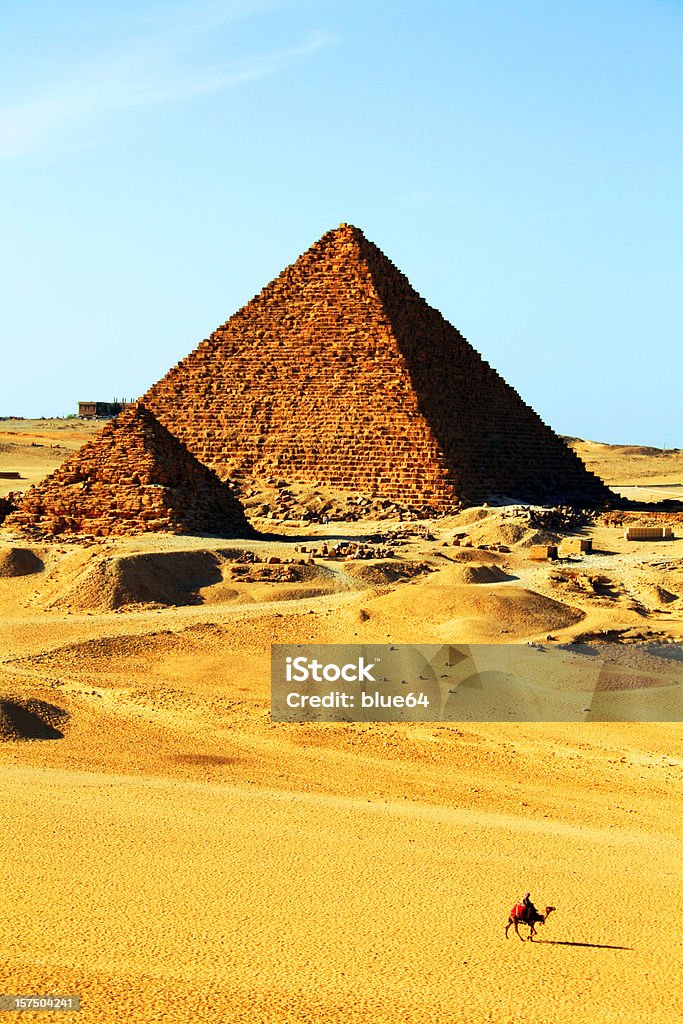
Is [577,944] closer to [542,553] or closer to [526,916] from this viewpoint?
[526,916]

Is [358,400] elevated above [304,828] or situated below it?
above

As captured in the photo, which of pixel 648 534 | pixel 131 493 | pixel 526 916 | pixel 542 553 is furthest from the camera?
pixel 648 534

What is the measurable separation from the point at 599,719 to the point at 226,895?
26.0 ft

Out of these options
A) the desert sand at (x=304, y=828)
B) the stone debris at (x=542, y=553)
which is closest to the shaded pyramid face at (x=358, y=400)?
the stone debris at (x=542, y=553)

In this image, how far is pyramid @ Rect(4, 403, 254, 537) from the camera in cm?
2759

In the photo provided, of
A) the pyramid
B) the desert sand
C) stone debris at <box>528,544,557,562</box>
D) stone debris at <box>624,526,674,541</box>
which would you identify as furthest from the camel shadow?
stone debris at <box>624,526,674,541</box>

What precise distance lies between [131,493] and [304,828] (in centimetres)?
1867

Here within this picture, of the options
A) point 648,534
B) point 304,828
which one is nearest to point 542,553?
point 648,534

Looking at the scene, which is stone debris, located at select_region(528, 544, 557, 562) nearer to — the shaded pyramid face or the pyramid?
the pyramid

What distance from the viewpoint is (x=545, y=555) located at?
94.4 feet

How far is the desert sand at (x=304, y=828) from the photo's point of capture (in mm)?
7023

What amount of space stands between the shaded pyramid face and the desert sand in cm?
1828

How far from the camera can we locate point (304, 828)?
10086mm

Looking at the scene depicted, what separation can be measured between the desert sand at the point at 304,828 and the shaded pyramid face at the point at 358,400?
720 inches
